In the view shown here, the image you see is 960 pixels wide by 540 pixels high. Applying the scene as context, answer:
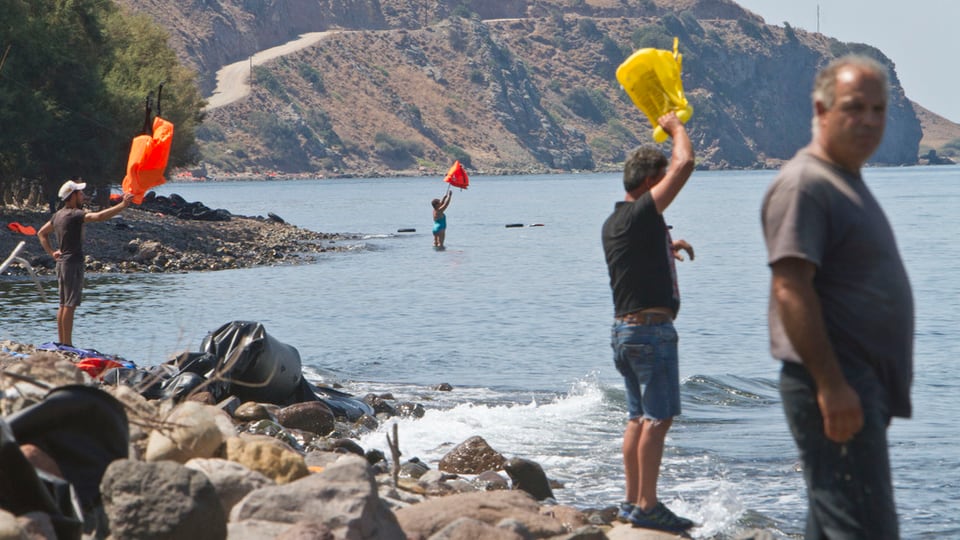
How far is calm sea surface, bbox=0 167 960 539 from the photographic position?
10.5 meters

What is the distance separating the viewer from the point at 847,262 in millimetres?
4020

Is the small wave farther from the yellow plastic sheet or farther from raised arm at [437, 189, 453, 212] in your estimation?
raised arm at [437, 189, 453, 212]

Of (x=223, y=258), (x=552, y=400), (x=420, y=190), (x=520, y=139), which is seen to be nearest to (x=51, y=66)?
(x=223, y=258)

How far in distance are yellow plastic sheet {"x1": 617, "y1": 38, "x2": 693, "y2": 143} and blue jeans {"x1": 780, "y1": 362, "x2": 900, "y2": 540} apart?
9.49 feet

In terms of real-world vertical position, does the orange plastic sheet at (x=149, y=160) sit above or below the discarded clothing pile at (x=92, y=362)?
above

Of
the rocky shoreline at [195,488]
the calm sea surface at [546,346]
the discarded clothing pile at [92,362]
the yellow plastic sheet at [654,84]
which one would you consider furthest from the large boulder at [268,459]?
the discarded clothing pile at [92,362]

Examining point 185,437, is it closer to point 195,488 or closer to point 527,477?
point 195,488

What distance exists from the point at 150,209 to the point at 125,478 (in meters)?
41.8

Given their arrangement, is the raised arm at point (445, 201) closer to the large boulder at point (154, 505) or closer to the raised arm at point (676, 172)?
the raised arm at point (676, 172)

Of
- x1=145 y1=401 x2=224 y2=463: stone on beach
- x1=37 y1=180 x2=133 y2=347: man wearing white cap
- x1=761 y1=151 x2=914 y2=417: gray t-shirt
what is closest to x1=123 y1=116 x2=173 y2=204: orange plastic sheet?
x1=37 y1=180 x2=133 y2=347: man wearing white cap

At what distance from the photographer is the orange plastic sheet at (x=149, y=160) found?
11680 mm

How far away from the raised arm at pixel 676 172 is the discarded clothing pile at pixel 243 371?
4940mm

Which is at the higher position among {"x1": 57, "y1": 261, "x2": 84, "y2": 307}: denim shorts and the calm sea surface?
{"x1": 57, "y1": 261, "x2": 84, "y2": 307}: denim shorts

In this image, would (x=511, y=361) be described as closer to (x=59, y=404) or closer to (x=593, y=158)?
(x=59, y=404)
